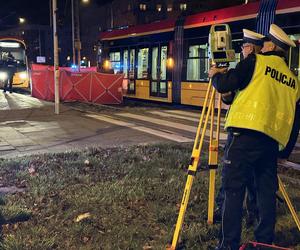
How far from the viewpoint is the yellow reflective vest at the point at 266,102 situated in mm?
3619

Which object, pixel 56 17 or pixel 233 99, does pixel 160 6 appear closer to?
pixel 56 17

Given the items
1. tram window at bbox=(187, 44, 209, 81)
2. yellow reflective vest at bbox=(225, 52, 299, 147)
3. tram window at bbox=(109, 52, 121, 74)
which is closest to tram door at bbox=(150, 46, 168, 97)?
tram window at bbox=(187, 44, 209, 81)

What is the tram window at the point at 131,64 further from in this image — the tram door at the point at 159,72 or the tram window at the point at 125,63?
the tram door at the point at 159,72

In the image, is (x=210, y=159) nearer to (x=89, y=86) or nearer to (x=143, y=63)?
(x=89, y=86)

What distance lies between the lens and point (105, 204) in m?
5.39

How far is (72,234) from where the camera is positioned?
4523 millimetres

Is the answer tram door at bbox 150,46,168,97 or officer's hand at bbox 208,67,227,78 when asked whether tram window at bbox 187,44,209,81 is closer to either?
tram door at bbox 150,46,168,97

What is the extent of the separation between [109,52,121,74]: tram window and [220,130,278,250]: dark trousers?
19401 millimetres

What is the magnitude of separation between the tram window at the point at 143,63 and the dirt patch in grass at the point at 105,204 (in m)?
12.9

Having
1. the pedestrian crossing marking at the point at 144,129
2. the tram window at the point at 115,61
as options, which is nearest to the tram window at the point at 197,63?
the pedestrian crossing marking at the point at 144,129

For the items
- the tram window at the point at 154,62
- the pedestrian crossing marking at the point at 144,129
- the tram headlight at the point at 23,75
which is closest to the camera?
the pedestrian crossing marking at the point at 144,129

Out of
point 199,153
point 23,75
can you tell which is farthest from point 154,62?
point 199,153

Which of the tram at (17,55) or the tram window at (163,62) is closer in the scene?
the tram window at (163,62)

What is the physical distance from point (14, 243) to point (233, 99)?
2249 millimetres
